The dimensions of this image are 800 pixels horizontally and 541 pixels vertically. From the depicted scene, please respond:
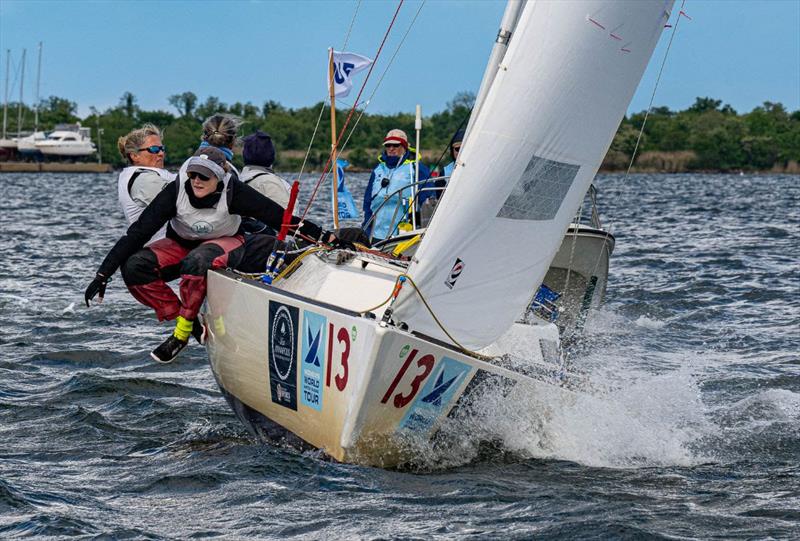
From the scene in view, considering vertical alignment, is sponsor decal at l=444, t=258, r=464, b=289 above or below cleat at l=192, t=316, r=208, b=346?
above

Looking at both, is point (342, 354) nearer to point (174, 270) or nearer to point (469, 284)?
point (469, 284)

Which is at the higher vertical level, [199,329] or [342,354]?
[342,354]

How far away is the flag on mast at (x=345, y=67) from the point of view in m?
8.16

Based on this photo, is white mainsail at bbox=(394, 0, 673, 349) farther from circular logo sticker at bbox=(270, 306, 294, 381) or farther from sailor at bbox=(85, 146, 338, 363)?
sailor at bbox=(85, 146, 338, 363)

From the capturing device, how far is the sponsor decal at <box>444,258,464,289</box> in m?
5.11

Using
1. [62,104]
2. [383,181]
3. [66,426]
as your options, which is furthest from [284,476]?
[62,104]

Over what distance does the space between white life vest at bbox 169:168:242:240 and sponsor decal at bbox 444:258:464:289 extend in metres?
1.51

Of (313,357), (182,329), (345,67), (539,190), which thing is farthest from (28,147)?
(539,190)

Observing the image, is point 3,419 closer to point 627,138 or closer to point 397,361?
point 397,361

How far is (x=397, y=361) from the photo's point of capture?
197 inches

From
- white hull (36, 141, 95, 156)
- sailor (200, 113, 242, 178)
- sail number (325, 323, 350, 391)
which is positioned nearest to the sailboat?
sail number (325, 323, 350, 391)

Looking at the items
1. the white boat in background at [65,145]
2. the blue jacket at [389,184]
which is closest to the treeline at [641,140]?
the white boat in background at [65,145]

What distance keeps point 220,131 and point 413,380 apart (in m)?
2.46

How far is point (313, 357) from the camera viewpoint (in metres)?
5.31
